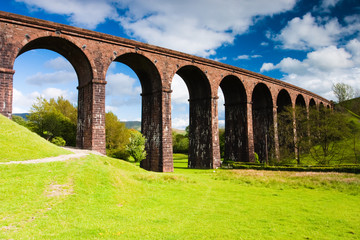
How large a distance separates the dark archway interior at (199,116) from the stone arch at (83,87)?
10883 millimetres

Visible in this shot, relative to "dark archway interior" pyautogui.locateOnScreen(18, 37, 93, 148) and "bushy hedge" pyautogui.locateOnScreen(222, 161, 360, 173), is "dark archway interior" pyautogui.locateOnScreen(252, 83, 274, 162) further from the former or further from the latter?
"dark archway interior" pyautogui.locateOnScreen(18, 37, 93, 148)

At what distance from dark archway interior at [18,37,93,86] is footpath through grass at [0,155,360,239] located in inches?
445

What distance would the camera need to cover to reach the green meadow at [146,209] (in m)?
7.38

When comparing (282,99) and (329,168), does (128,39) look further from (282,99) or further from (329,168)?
(282,99)

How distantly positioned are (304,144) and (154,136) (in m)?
18.6

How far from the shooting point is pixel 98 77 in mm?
22125

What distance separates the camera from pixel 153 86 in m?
26.5

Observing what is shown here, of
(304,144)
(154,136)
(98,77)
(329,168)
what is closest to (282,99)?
(304,144)

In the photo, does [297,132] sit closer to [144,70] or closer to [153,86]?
[153,86]

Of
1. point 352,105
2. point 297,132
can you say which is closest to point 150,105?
point 297,132

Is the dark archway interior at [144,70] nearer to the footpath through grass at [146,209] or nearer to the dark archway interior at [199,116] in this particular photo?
the dark archway interior at [199,116]

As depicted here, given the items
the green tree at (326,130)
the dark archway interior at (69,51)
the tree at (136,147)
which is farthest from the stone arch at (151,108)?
the green tree at (326,130)

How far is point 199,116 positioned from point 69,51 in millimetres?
15507

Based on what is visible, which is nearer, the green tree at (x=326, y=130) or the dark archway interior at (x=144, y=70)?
the dark archway interior at (x=144, y=70)
